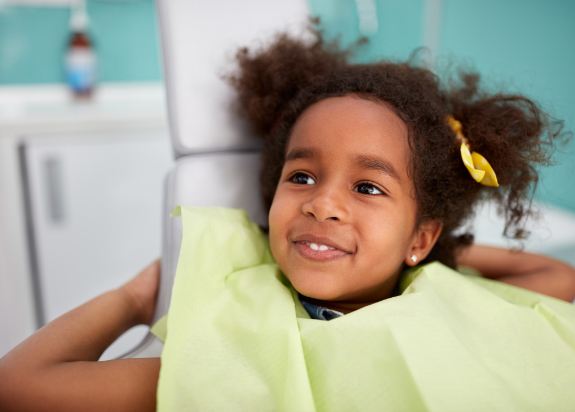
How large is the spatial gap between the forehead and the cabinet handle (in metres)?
0.90

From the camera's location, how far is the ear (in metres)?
0.77

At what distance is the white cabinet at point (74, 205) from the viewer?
1.36 metres

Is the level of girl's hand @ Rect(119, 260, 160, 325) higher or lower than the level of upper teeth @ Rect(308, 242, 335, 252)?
lower

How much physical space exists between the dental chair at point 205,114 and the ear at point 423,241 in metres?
0.26

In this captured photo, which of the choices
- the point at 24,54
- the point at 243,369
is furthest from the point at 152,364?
the point at 24,54

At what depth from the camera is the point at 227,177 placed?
89 centimetres

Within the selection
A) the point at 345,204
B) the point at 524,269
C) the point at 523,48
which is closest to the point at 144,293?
the point at 345,204

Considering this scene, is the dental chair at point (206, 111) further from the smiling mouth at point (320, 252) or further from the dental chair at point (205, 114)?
the smiling mouth at point (320, 252)

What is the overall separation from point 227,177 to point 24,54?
1.20 metres

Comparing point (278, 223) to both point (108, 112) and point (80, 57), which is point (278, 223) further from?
point (80, 57)

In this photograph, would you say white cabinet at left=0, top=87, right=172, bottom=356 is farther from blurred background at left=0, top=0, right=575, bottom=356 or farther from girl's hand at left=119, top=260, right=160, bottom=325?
girl's hand at left=119, top=260, right=160, bottom=325

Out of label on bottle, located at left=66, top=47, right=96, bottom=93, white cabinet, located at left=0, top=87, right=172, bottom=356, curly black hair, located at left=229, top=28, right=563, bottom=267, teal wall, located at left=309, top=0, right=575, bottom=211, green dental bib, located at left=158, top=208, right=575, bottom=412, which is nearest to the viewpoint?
green dental bib, located at left=158, top=208, right=575, bottom=412

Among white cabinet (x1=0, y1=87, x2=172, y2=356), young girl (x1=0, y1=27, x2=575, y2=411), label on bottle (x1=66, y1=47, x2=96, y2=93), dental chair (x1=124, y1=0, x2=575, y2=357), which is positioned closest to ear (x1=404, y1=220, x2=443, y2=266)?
young girl (x1=0, y1=27, x2=575, y2=411)

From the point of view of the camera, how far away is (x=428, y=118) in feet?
2.51
